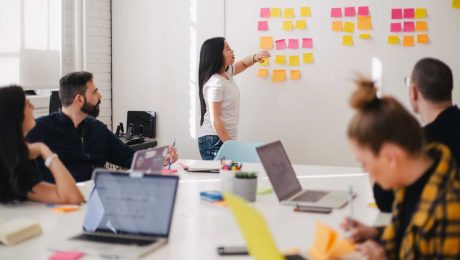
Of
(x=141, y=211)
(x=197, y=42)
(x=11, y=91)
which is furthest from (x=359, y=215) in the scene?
(x=197, y=42)

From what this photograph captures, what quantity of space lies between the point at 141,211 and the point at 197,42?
3.32 meters

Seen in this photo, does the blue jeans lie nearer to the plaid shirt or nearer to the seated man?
the seated man

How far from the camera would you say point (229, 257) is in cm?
173

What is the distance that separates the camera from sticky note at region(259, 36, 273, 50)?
478cm

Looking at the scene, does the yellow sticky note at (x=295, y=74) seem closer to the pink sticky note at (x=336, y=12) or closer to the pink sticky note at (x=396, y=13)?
the pink sticky note at (x=336, y=12)

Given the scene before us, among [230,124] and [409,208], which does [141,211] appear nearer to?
[409,208]

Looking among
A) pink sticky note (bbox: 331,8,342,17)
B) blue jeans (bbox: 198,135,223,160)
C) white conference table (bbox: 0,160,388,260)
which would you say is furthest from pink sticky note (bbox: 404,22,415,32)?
white conference table (bbox: 0,160,388,260)

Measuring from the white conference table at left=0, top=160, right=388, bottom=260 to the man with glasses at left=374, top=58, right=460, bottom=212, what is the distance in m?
0.31

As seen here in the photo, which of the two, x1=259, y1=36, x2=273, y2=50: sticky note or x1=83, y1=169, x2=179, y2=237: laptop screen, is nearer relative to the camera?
x1=83, y1=169, x2=179, y2=237: laptop screen

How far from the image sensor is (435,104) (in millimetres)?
2434

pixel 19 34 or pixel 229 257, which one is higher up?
pixel 19 34

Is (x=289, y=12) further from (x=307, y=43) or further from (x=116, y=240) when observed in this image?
(x=116, y=240)

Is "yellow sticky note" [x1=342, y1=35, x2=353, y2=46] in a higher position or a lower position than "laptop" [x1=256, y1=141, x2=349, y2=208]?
higher

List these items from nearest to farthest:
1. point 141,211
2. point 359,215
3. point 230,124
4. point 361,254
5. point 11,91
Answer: point 361,254 < point 141,211 < point 359,215 < point 11,91 < point 230,124
